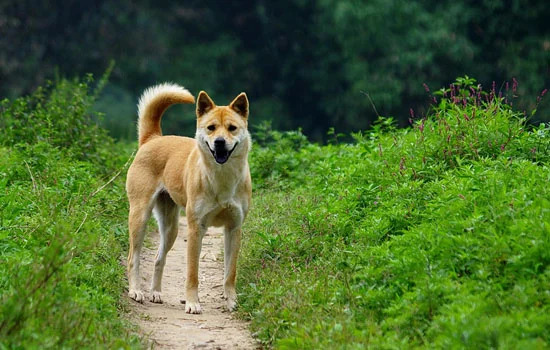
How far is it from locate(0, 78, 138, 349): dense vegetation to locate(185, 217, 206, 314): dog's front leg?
0.57m

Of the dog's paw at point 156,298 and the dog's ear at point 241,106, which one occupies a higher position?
the dog's ear at point 241,106

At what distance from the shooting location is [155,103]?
→ 7504mm

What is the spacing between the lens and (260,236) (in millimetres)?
7172

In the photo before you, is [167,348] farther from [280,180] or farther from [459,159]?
[280,180]

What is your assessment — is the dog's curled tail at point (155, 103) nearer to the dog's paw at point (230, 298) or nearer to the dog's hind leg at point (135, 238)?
the dog's hind leg at point (135, 238)

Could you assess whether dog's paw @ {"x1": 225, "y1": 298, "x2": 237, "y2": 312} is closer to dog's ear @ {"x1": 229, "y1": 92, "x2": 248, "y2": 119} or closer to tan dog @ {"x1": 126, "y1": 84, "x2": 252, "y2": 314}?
tan dog @ {"x1": 126, "y1": 84, "x2": 252, "y2": 314}

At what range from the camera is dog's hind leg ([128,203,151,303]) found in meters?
6.76

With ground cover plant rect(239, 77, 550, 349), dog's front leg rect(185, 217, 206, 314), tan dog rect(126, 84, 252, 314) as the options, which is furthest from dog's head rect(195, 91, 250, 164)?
ground cover plant rect(239, 77, 550, 349)

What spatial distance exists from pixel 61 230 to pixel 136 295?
1.94 m

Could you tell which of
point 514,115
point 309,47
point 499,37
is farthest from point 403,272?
point 309,47

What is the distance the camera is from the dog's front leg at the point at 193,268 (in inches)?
251

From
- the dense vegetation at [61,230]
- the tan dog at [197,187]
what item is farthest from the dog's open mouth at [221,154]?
the dense vegetation at [61,230]

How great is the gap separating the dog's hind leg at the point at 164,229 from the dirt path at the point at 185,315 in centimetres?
19

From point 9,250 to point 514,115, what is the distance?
15.0 feet
